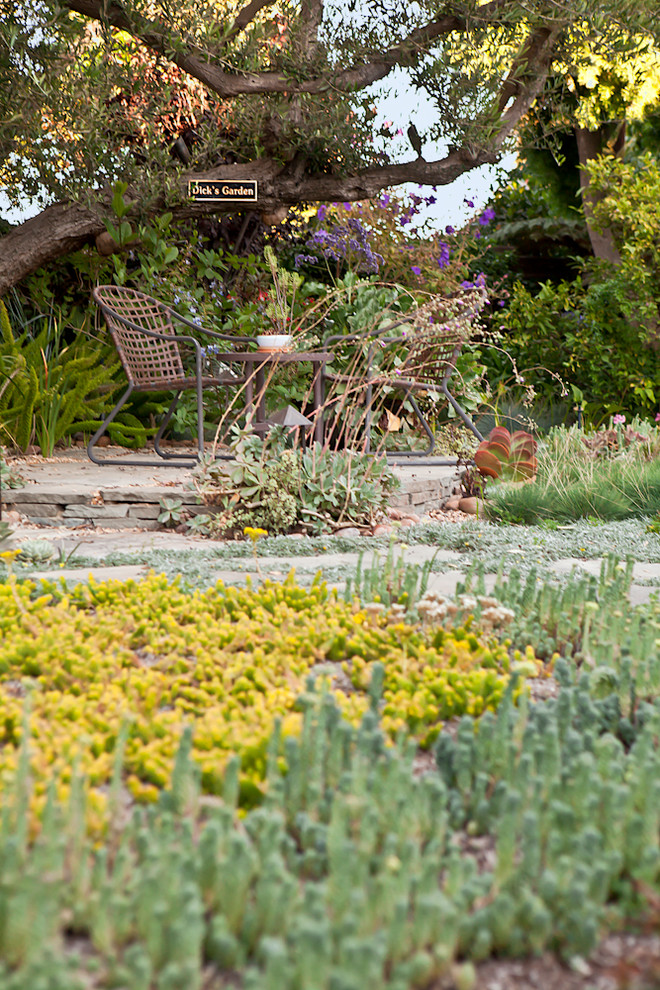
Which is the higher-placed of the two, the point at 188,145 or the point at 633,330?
the point at 188,145

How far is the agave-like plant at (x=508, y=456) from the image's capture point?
5223mm

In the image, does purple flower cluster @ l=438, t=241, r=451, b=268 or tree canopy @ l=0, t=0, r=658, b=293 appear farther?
purple flower cluster @ l=438, t=241, r=451, b=268

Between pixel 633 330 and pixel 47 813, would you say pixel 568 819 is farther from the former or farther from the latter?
pixel 633 330

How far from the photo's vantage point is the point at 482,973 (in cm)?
114

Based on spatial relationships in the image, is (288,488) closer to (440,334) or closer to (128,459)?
(440,334)

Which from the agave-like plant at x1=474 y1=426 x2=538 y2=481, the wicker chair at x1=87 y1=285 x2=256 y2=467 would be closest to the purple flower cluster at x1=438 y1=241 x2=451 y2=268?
the wicker chair at x1=87 y1=285 x2=256 y2=467

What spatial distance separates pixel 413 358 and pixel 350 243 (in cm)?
179

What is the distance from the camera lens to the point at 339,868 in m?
1.13

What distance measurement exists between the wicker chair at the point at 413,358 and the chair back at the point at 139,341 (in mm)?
1148

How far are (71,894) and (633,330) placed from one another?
804 cm

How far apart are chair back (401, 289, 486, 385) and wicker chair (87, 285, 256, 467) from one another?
1.20m

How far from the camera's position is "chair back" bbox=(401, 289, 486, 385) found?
4641 mm

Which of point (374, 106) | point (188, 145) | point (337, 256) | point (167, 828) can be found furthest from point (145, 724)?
point (188, 145)

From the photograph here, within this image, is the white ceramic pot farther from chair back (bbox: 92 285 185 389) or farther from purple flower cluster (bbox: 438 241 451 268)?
purple flower cluster (bbox: 438 241 451 268)
